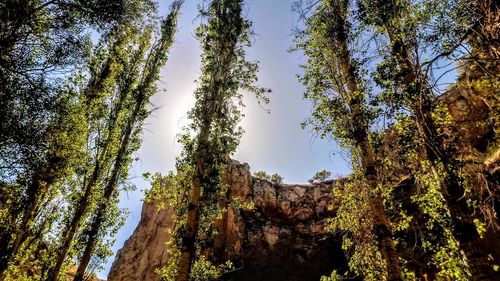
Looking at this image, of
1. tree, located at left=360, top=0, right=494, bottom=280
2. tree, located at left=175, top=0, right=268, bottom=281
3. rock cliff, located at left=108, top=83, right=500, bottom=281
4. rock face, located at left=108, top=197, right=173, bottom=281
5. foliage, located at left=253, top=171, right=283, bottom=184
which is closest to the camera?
tree, located at left=360, top=0, right=494, bottom=280

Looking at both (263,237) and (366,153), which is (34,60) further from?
(263,237)

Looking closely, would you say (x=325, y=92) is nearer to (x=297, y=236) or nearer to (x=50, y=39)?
(x=50, y=39)

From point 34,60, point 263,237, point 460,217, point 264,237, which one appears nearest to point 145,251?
point 263,237

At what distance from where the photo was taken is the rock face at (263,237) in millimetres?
30344

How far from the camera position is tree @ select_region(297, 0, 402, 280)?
827 centimetres

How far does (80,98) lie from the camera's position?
13953 mm

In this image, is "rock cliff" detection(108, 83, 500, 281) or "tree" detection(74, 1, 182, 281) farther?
"rock cliff" detection(108, 83, 500, 281)

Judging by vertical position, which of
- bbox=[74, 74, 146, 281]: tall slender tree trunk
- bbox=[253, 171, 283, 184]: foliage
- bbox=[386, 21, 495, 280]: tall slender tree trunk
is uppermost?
bbox=[253, 171, 283, 184]: foliage

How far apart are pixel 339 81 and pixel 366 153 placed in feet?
8.84

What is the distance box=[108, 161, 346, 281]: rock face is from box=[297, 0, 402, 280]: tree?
72.3 feet

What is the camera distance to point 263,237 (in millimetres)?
32406

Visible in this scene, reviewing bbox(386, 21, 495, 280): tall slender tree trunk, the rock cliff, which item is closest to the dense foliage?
bbox(386, 21, 495, 280): tall slender tree trunk

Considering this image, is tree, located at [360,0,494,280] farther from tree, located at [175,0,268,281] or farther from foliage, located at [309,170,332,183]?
foliage, located at [309,170,332,183]

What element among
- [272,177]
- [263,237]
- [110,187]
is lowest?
[110,187]
